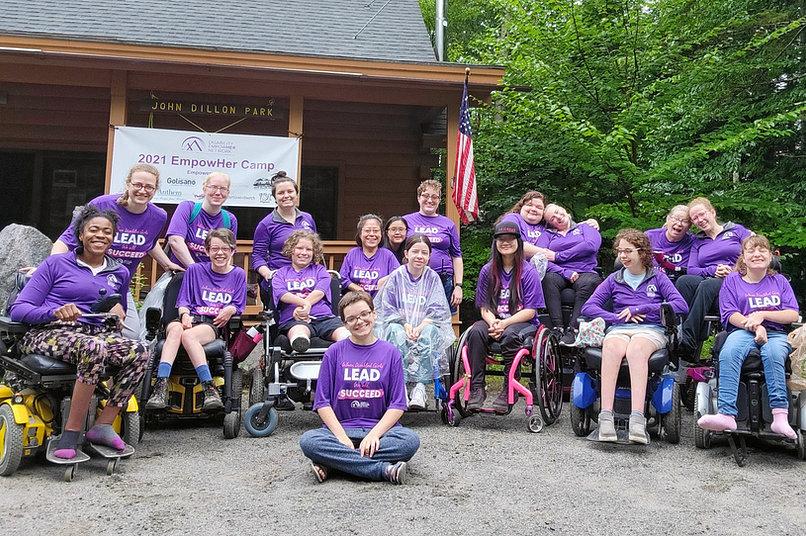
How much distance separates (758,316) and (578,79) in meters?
4.66

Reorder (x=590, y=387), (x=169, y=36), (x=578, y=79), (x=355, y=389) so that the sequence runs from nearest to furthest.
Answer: (x=355, y=389) → (x=590, y=387) → (x=578, y=79) → (x=169, y=36)

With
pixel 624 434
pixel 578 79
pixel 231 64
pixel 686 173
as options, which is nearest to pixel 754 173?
pixel 686 173

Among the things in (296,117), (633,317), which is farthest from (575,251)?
(296,117)

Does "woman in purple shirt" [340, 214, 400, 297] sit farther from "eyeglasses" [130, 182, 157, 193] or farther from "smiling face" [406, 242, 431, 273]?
"eyeglasses" [130, 182, 157, 193]

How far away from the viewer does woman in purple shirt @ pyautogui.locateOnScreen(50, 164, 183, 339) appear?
397cm

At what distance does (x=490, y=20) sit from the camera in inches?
777

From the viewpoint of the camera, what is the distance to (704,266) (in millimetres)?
4605

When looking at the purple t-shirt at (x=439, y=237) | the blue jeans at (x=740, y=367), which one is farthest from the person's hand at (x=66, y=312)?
the blue jeans at (x=740, y=367)

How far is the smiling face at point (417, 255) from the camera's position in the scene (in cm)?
440

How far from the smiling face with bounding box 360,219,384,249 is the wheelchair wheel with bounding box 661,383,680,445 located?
2.22 meters

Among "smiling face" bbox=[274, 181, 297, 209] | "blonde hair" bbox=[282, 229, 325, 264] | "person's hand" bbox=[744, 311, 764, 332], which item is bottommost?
"person's hand" bbox=[744, 311, 764, 332]

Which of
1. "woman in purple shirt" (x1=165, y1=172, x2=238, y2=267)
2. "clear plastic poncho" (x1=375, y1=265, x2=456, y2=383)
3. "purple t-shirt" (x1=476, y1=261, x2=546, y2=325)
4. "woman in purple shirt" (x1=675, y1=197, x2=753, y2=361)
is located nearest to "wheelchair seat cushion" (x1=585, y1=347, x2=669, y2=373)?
"purple t-shirt" (x1=476, y1=261, x2=546, y2=325)

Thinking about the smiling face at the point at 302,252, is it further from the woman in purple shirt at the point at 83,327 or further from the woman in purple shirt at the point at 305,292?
the woman in purple shirt at the point at 83,327

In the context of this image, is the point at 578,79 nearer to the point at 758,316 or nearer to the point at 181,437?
the point at 758,316
